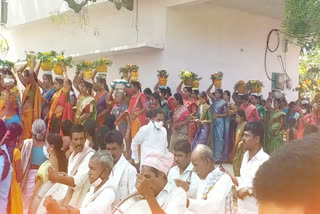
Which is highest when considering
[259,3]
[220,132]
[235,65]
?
[259,3]

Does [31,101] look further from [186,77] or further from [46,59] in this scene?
[186,77]

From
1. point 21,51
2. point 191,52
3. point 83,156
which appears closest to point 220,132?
point 191,52

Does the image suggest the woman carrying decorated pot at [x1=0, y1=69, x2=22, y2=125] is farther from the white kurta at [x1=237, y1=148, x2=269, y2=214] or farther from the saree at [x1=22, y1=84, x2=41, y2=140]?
the white kurta at [x1=237, y1=148, x2=269, y2=214]

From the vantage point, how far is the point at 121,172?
3854 millimetres

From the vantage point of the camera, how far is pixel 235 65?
38.8ft

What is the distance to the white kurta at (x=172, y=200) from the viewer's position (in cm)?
290

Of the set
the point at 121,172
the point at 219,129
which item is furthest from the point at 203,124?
the point at 121,172

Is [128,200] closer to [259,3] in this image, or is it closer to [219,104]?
[219,104]

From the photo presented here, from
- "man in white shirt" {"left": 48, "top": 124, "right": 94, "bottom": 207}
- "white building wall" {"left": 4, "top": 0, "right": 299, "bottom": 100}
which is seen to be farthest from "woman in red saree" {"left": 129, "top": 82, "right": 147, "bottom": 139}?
"man in white shirt" {"left": 48, "top": 124, "right": 94, "bottom": 207}

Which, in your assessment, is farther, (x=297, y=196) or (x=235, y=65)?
(x=235, y=65)

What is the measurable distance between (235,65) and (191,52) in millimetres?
1496

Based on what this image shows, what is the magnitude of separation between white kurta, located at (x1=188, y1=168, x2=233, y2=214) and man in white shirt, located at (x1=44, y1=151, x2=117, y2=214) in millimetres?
574

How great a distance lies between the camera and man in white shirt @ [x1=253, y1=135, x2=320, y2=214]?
0.99 m

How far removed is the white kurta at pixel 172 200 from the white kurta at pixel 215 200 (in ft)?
0.79
